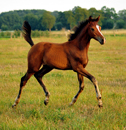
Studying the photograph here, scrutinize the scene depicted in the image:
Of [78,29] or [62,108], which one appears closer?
[62,108]

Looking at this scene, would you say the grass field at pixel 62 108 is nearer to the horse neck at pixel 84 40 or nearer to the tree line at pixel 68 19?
the horse neck at pixel 84 40

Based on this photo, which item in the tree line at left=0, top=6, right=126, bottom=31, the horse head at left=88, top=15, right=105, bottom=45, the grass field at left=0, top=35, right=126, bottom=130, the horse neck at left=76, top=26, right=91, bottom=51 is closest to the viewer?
the grass field at left=0, top=35, right=126, bottom=130

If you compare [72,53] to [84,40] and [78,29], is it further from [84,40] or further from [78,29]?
[78,29]

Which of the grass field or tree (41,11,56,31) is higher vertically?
tree (41,11,56,31)

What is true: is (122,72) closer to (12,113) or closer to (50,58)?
(50,58)

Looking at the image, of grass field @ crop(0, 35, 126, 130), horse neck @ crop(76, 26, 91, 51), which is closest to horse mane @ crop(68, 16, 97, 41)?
horse neck @ crop(76, 26, 91, 51)

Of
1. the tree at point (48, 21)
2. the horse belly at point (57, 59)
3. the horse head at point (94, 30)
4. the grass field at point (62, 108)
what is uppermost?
the tree at point (48, 21)

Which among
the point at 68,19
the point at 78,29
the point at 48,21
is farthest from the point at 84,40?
the point at 48,21

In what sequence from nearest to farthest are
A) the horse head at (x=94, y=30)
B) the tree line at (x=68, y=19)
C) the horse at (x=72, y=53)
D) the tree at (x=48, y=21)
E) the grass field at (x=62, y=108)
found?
1. the grass field at (x=62, y=108)
2. the horse head at (x=94, y=30)
3. the horse at (x=72, y=53)
4. the tree line at (x=68, y=19)
5. the tree at (x=48, y=21)

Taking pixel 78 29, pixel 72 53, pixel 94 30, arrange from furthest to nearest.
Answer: pixel 78 29
pixel 72 53
pixel 94 30

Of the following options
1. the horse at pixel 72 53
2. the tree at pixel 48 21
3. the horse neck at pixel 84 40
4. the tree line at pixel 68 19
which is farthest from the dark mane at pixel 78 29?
the tree at pixel 48 21

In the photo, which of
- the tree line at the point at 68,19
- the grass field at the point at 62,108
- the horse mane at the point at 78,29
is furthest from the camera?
the tree line at the point at 68,19

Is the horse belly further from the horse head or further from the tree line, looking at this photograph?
the tree line

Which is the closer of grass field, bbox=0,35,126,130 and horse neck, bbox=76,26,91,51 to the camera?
grass field, bbox=0,35,126,130
